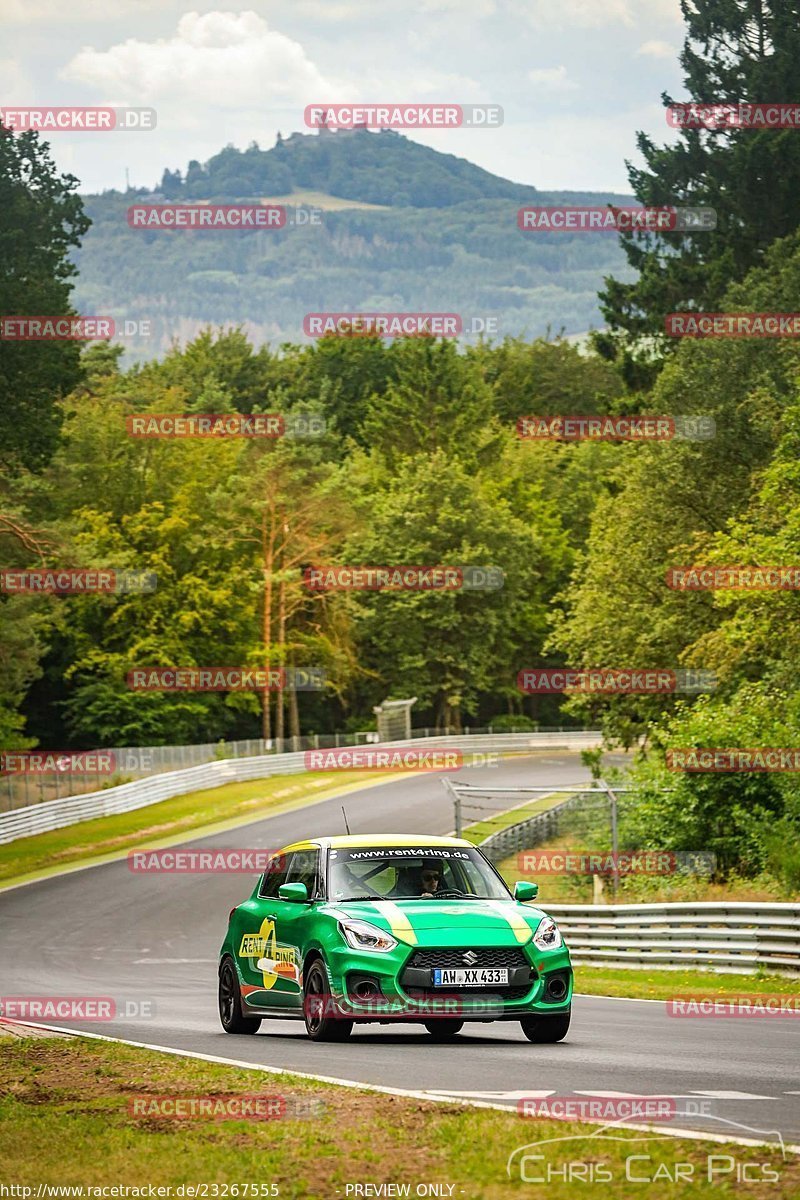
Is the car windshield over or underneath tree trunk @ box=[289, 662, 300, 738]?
over

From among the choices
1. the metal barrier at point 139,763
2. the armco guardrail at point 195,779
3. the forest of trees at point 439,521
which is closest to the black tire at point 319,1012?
the forest of trees at point 439,521

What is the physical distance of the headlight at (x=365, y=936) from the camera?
13055 mm

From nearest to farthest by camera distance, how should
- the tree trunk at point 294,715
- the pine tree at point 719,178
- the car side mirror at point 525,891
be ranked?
the car side mirror at point 525,891 → the pine tree at point 719,178 → the tree trunk at point 294,715

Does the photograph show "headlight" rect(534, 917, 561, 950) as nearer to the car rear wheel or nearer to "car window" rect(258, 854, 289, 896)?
the car rear wheel

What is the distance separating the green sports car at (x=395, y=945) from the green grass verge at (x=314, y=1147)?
2418 millimetres

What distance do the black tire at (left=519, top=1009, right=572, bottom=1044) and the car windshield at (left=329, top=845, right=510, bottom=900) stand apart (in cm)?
104

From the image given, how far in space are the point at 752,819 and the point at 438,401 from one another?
8572cm

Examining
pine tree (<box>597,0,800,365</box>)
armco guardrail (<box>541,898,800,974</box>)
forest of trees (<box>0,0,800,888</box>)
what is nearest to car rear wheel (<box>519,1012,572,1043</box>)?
armco guardrail (<box>541,898,800,974</box>)

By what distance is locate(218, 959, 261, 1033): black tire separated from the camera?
1534 centimetres

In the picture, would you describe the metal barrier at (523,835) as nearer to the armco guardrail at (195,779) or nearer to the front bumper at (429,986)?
the armco guardrail at (195,779)

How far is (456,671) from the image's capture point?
103 metres

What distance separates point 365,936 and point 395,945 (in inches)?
10.3

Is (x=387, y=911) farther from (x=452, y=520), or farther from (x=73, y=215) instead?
(x=452, y=520)

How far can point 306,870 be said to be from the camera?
48.1 ft
